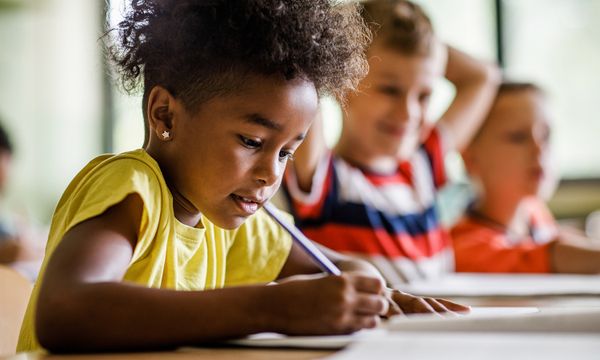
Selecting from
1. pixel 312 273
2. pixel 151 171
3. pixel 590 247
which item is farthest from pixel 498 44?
pixel 151 171

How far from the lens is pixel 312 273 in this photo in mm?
897

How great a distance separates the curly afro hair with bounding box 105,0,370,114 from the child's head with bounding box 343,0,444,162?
1.77 feet

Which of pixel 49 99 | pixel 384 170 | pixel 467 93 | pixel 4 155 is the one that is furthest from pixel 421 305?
pixel 49 99

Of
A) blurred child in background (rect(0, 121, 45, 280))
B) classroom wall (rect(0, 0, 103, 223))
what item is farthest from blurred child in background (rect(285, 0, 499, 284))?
classroom wall (rect(0, 0, 103, 223))

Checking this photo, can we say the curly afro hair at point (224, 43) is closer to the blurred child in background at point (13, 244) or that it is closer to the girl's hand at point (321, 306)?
the girl's hand at point (321, 306)

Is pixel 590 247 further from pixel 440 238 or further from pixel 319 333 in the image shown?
pixel 319 333

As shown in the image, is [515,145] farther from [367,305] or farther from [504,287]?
[367,305]

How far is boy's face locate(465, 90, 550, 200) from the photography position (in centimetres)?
178

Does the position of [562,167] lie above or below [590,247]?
above

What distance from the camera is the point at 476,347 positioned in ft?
1.46

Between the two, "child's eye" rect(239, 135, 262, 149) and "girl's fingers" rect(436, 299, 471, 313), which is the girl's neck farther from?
"girl's fingers" rect(436, 299, 471, 313)

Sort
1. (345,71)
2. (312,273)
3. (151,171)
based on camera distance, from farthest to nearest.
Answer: (312,273), (345,71), (151,171)

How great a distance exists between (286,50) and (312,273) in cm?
31

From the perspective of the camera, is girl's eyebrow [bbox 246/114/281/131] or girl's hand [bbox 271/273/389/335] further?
girl's eyebrow [bbox 246/114/281/131]
